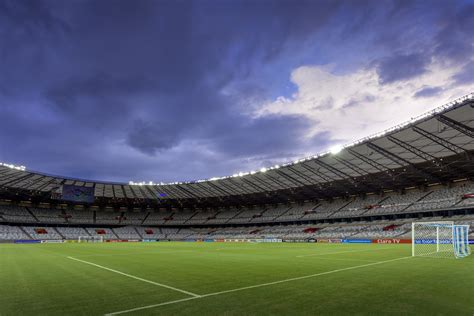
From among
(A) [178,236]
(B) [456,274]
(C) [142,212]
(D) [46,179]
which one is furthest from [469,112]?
(C) [142,212]

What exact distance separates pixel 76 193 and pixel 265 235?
5136 centimetres

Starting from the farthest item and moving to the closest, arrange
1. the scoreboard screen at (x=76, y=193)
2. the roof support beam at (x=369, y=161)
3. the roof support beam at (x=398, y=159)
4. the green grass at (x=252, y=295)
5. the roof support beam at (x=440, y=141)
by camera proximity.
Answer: the scoreboard screen at (x=76, y=193) → the roof support beam at (x=369, y=161) → the roof support beam at (x=398, y=159) → the roof support beam at (x=440, y=141) → the green grass at (x=252, y=295)

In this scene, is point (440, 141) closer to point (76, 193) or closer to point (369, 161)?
point (369, 161)

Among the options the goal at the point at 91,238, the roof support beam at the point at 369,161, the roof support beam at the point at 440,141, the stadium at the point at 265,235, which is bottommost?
the goal at the point at 91,238

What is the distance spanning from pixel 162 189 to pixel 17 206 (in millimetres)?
42324

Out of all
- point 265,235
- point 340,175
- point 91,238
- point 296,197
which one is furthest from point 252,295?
point 91,238

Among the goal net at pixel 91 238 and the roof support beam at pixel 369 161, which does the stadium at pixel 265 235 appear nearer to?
the roof support beam at pixel 369 161

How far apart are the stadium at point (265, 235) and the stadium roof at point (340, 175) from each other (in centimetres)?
29

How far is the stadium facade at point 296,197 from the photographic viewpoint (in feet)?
144

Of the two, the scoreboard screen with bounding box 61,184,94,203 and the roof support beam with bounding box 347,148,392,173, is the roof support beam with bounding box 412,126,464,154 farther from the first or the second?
the scoreboard screen with bounding box 61,184,94,203

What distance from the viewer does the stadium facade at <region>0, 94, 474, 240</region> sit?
4397cm

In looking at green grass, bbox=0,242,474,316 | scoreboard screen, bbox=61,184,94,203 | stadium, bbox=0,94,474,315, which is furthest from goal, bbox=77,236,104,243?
green grass, bbox=0,242,474,316

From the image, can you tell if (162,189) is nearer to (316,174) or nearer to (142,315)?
(316,174)

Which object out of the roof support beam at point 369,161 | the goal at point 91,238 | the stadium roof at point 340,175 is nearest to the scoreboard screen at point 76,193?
the stadium roof at point 340,175
